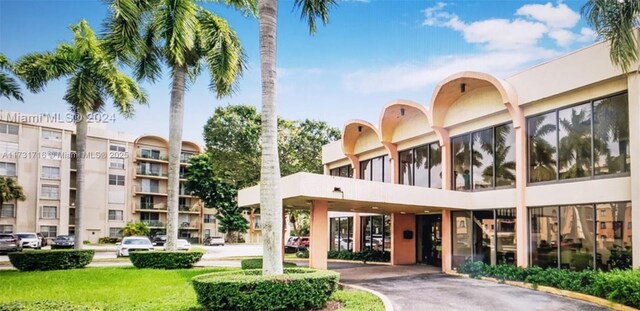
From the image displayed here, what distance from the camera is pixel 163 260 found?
20.1m

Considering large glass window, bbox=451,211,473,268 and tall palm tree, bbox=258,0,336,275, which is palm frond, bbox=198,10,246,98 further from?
large glass window, bbox=451,211,473,268

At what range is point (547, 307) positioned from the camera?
11.6m

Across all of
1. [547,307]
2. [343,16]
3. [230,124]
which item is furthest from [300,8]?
[230,124]

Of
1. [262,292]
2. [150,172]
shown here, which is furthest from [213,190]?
[262,292]

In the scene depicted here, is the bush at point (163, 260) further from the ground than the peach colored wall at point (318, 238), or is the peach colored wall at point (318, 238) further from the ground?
the peach colored wall at point (318, 238)

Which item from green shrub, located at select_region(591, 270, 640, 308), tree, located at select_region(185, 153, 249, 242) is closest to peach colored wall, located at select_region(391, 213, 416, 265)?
green shrub, located at select_region(591, 270, 640, 308)

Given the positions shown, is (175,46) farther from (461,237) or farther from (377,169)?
(461,237)

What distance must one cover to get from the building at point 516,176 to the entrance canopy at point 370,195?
4 cm

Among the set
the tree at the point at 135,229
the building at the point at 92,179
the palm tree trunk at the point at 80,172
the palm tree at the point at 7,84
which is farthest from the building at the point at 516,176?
the building at the point at 92,179

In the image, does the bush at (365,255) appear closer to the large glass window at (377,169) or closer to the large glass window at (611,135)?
the large glass window at (377,169)

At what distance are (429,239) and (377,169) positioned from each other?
524cm

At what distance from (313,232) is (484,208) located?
685cm

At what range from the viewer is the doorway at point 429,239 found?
850 inches

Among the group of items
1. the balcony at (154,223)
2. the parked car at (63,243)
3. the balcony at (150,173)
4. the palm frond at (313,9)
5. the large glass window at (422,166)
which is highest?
the palm frond at (313,9)
